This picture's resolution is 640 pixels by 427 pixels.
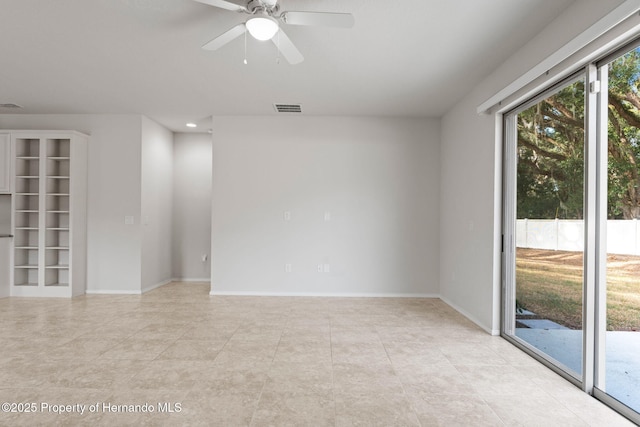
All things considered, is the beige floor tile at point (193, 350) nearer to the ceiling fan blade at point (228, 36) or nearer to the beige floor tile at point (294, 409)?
the beige floor tile at point (294, 409)

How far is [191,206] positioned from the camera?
264 inches

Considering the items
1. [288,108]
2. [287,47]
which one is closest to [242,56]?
[287,47]

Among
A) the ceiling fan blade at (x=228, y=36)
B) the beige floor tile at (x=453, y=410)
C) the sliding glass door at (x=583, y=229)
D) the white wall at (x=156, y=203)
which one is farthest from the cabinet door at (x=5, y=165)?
the sliding glass door at (x=583, y=229)

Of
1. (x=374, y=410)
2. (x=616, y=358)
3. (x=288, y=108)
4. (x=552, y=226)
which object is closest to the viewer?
(x=374, y=410)

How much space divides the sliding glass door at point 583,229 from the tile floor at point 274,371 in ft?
0.84

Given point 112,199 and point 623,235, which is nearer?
point 623,235

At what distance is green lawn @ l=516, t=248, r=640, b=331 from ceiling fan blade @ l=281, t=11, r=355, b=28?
7.35ft

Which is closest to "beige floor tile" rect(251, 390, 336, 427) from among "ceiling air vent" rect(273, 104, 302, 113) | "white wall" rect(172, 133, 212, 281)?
"ceiling air vent" rect(273, 104, 302, 113)

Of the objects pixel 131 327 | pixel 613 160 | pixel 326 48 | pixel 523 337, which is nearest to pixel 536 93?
pixel 613 160

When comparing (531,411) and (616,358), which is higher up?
(616,358)

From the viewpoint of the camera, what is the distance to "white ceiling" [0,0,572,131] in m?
2.72

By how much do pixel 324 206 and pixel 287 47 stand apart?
9.95ft

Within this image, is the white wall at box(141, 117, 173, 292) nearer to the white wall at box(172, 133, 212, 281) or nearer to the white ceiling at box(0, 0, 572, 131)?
the white wall at box(172, 133, 212, 281)

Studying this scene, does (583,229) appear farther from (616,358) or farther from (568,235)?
(616,358)
